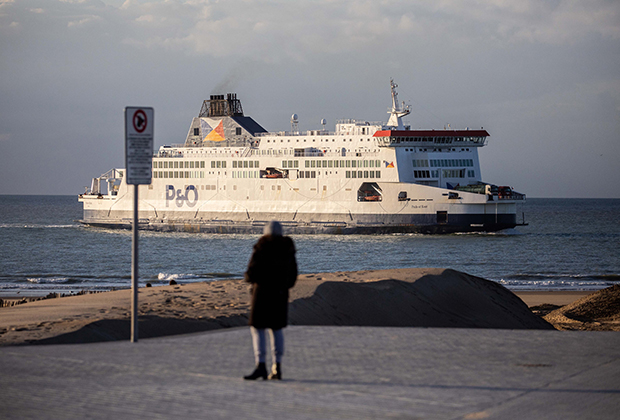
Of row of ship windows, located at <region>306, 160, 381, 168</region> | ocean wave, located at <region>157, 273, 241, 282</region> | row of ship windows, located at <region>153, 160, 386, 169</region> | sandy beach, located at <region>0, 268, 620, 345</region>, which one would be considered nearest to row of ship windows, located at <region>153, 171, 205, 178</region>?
row of ship windows, located at <region>153, 160, 386, 169</region>

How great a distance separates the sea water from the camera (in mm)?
27750

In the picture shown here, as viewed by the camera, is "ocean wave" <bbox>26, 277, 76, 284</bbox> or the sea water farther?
the sea water

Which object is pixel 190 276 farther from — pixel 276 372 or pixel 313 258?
pixel 276 372

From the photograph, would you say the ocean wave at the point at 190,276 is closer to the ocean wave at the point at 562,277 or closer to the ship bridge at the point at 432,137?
the ocean wave at the point at 562,277

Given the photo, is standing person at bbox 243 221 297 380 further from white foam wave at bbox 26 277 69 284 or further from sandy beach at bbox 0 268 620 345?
white foam wave at bbox 26 277 69 284

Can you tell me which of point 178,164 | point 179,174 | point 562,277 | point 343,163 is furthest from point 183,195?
point 562,277

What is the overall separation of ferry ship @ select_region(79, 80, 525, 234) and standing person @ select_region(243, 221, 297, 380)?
40.2 metres

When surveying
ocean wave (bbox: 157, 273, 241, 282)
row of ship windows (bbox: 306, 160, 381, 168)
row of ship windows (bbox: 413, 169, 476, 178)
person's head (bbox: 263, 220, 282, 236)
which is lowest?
ocean wave (bbox: 157, 273, 241, 282)

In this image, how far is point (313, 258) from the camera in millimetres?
35000

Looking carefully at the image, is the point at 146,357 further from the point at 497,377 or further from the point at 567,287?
the point at 567,287

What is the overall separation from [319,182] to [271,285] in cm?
4351

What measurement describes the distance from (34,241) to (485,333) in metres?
43.0

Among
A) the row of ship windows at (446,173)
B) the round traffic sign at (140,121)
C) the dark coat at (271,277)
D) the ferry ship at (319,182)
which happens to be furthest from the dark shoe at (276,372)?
the row of ship windows at (446,173)

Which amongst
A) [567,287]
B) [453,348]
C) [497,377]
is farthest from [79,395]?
[567,287]
